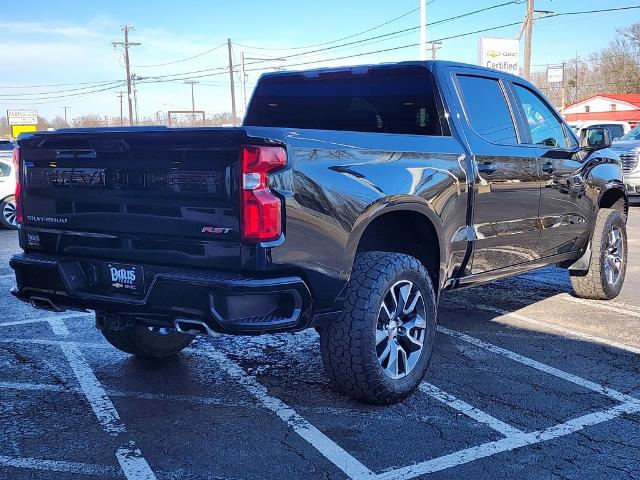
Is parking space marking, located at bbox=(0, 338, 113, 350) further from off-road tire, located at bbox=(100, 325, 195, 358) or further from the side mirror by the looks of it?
the side mirror

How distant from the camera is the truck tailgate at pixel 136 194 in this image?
3.28 m

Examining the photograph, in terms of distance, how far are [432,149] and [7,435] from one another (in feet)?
9.23

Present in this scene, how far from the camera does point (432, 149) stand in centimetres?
428

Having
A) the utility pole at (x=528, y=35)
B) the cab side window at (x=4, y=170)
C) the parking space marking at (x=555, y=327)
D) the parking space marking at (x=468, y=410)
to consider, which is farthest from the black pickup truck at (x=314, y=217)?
the utility pole at (x=528, y=35)

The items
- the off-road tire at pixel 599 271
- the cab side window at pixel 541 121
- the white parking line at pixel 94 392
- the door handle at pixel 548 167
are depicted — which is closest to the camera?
the white parking line at pixel 94 392

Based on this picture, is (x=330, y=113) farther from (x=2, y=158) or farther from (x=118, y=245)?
(x=2, y=158)

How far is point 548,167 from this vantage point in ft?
17.8

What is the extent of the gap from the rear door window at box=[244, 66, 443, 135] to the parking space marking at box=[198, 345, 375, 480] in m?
1.92

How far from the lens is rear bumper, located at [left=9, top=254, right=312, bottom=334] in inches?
127

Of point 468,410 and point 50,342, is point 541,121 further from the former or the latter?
point 50,342

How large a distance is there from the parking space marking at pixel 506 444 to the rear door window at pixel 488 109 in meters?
1.94

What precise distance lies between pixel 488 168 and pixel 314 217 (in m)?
1.78

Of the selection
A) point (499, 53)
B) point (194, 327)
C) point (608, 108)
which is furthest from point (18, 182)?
point (608, 108)

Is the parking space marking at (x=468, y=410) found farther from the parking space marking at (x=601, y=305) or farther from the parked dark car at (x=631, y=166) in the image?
the parked dark car at (x=631, y=166)
